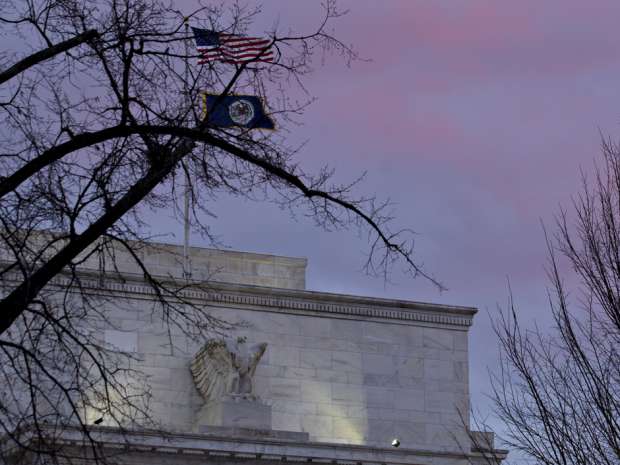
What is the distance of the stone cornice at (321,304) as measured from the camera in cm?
3719

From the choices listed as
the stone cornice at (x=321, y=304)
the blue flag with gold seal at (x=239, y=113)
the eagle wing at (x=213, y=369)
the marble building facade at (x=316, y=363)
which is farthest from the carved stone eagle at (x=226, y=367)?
the blue flag with gold seal at (x=239, y=113)

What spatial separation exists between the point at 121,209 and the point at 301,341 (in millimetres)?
26024

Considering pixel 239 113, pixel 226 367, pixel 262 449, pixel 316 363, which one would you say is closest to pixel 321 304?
pixel 316 363

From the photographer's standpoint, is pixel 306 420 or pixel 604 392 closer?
pixel 604 392

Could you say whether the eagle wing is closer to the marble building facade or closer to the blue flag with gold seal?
the marble building facade

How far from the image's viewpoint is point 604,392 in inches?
754

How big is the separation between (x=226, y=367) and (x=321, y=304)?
386 centimetres

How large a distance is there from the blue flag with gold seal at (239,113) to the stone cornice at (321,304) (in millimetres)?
21163

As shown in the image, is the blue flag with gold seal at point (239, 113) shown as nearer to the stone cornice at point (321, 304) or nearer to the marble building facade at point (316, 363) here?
the marble building facade at point (316, 363)

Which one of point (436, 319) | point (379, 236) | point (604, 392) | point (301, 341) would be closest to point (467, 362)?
point (436, 319)

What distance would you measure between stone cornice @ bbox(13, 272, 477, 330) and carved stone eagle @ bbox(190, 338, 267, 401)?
136cm

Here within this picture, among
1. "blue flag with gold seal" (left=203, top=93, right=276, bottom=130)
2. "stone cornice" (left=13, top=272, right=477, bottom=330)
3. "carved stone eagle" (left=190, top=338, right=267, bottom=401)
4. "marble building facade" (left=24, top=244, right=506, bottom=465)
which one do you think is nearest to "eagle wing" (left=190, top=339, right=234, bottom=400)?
"carved stone eagle" (left=190, top=338, right=267, bottom=401)

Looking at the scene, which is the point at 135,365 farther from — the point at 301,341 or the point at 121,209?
the point at 121,209

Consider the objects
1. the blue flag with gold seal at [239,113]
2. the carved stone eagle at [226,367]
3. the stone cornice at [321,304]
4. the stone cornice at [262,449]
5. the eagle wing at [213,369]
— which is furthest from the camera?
the stone cornice at [321,304]
